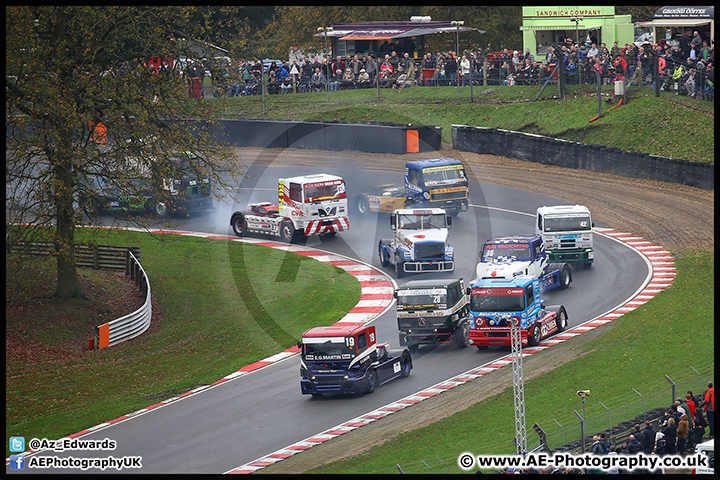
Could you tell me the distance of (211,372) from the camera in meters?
27.9

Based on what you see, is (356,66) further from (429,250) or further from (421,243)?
(429,250)

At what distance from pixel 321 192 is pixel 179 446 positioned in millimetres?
19009

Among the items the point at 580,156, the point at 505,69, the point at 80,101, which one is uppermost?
the point at 505,69

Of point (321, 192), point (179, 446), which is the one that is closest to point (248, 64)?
point (321, 192)

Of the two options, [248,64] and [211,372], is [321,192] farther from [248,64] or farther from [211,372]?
[248,64]

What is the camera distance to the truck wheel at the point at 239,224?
42.5 meters

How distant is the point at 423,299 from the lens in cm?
2714

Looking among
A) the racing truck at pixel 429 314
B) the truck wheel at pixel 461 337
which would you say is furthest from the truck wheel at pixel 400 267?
the truck wheel at pixel 461 337

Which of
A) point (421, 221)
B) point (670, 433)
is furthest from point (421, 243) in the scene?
point (670, 433)

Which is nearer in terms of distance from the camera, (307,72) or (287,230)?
(287,230)

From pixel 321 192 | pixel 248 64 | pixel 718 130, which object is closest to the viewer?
pixel 321 192

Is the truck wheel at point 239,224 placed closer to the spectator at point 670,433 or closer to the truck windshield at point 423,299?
the truck windshield at point 423,299

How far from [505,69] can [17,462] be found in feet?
130

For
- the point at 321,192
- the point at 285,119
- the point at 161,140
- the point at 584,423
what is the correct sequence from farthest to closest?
the point at 285,119 → the point at 321,192 → the point at 161,140 → the point at 584,423
